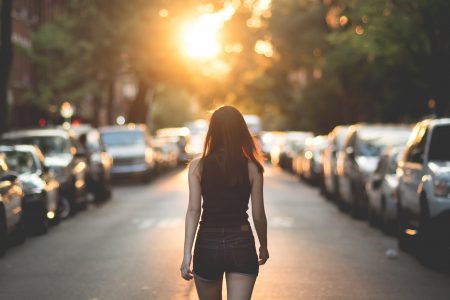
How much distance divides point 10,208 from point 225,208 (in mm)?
9379

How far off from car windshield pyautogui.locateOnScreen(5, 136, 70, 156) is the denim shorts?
56.4ft

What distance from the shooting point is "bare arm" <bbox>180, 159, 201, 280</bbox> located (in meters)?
6.38

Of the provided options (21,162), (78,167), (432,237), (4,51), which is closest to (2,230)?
(21,162)

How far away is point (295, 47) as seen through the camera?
6494 centimetres

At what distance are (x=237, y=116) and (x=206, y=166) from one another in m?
0.34

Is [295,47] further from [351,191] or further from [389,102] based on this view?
[351,191]

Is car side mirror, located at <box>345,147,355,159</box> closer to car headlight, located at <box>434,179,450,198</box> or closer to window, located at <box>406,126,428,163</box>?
window, located at <box>406,126,428,163</box>

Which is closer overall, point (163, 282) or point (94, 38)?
point (163, 282)

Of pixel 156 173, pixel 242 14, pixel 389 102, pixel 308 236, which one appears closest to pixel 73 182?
pixel 308 236

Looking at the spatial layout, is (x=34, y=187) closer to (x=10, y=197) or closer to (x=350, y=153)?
(x=10, y=197)

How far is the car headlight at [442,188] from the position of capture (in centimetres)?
1305

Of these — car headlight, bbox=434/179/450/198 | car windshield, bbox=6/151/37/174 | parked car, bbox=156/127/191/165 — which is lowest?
parked car, bbox=156/127/191/165

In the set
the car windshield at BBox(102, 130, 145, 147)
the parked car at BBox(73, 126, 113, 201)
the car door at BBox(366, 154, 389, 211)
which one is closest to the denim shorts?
the car door at BBox(366, 154, 389, 211)

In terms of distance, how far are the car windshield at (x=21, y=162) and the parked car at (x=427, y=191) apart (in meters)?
6.51
